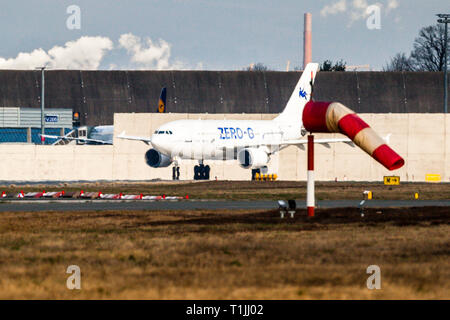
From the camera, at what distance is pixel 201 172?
279 feet

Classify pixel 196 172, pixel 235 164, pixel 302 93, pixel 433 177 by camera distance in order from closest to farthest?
pixel 302 93
pixel 196 172
pixel 235 164
pixel 433 177

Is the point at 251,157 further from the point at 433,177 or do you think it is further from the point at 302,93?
the point at 433,177

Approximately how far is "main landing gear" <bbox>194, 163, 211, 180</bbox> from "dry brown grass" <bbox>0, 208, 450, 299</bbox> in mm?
47380

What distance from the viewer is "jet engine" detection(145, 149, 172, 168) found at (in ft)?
279

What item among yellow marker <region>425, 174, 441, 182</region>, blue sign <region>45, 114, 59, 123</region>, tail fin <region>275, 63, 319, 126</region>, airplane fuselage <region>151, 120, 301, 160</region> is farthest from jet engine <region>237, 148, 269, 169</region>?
blue sign <region>45, 114, 59, 123</region>

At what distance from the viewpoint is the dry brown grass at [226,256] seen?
59.5 ft

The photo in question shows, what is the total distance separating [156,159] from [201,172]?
14.7ft

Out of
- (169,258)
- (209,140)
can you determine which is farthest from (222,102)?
(169,258)

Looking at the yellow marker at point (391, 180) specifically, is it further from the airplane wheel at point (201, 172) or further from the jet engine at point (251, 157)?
the airplane wheel at point (201, 172)

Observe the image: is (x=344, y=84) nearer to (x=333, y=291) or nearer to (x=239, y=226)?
(x=239, y=226)

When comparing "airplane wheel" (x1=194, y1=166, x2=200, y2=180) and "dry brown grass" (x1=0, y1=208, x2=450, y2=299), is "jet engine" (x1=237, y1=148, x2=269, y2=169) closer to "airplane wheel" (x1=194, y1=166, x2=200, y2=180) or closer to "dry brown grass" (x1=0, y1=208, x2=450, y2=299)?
"airplane wheel" (x1=194, y1=166, x2=200, y2=180)

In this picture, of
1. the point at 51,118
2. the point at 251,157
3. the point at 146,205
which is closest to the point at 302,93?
the point at 251,157
